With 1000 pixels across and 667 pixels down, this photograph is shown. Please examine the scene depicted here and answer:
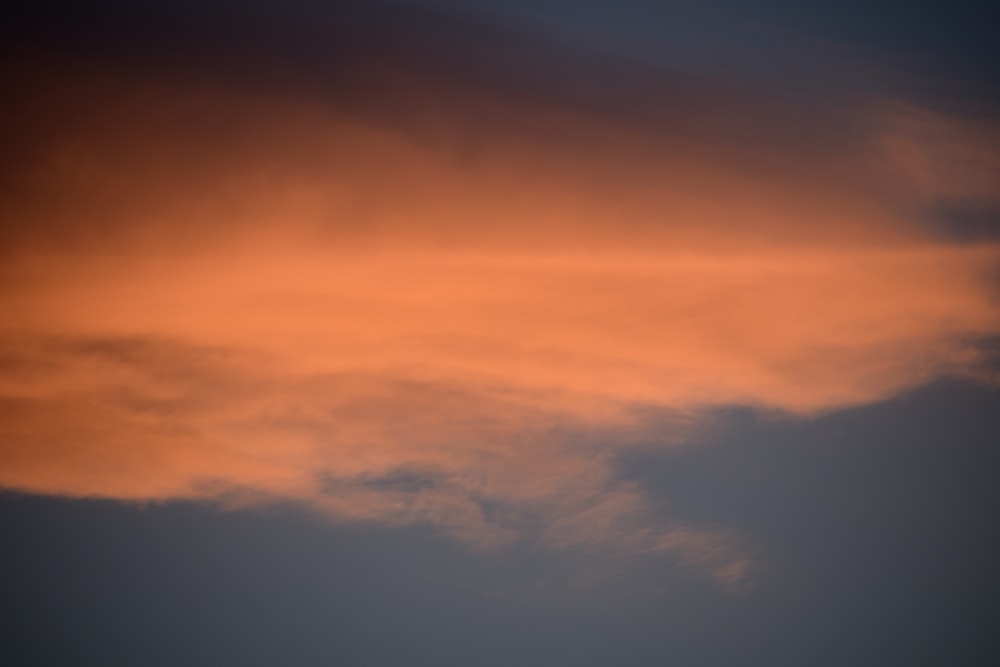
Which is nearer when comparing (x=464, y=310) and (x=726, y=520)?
(x=464, y=310)

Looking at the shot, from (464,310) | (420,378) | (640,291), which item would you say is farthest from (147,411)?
(640,291)

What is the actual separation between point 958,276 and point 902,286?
49 centimetres

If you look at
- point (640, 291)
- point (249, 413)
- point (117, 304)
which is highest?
point (640, 291)

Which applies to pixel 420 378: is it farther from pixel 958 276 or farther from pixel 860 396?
pixel 958 276

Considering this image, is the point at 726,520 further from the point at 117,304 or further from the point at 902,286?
the point at 117,304

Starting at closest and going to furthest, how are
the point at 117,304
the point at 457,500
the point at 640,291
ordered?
the point at 117,304 → the point at 640,291 → the point at 457,500

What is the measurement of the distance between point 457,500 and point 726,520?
2.24m

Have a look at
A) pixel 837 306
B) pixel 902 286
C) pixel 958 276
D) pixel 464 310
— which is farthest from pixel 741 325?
pixel 464 310

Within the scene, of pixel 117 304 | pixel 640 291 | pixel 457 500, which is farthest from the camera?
pixel 457 500

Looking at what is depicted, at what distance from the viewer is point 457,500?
7.69 m

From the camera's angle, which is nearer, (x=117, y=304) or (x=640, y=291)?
(x=117, y=304)

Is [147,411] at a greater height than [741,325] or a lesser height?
lesser

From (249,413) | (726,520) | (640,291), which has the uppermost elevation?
(640,291)

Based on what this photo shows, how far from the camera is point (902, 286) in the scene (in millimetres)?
7406
